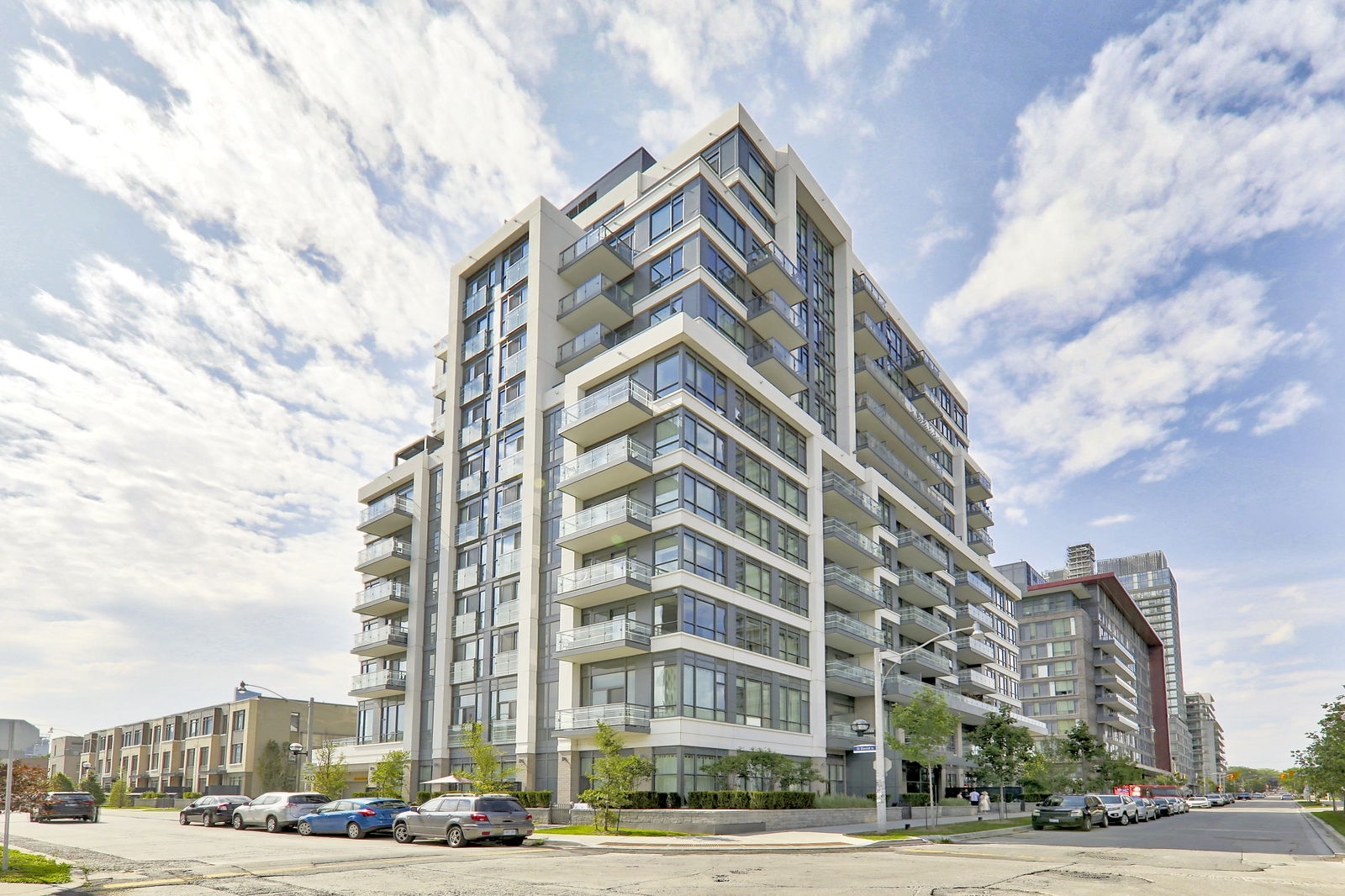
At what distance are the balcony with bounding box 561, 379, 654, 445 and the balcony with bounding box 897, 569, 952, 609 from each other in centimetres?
2577

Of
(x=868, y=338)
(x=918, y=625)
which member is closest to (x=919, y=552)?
(x=918, y=625)

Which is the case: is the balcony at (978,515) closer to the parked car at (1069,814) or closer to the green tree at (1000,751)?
the green tree at (1000,751)

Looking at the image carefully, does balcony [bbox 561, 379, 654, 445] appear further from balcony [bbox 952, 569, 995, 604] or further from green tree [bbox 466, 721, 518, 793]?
balcony [bbox 952, 569, 995, 604]

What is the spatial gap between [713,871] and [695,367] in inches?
1039

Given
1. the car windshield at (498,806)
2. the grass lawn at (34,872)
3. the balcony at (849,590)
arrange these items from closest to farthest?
the grass lawn at (34,872), the car windshield at (498,806), the balcony at (849,590)

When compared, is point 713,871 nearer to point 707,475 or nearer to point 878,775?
point 878,775

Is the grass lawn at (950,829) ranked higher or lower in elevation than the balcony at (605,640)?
lower

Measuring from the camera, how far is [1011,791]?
244 feet

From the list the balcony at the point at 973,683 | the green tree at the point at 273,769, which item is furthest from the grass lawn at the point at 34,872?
the green tree at the point at 273,769

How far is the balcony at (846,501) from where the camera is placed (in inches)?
2092

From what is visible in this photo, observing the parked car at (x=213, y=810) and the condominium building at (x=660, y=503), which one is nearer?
the parked car at (x=213, y=810)

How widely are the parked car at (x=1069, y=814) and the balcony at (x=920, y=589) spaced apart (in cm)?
1895

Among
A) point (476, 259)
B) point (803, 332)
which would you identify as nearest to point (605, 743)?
point (803, 332)

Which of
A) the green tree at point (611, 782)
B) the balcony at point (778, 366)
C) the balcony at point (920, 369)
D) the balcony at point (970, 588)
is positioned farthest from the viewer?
the balcony at point (970, 588)
